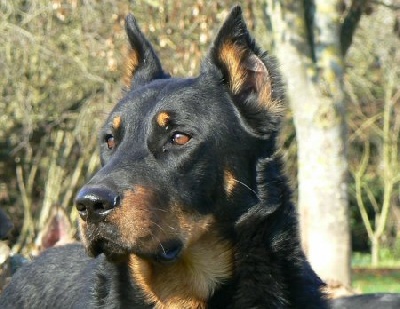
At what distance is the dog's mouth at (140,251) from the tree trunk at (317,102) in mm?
9020

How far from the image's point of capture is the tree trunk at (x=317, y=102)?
1439 cm

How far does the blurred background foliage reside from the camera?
703 inches

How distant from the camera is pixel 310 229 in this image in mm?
14820

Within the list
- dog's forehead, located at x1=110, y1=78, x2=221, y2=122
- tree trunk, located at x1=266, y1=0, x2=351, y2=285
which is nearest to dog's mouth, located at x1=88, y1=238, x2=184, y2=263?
dog's forehead, located at x1=110, y1=78, x2=221, y2=122

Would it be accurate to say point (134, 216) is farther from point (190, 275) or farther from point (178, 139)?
point (190, 275)

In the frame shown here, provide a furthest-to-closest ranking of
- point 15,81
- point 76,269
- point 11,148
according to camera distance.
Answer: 1. point 11,148
2. point 15,81
3. point 76,269

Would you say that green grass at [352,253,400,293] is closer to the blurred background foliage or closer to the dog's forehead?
the blurred background foliage

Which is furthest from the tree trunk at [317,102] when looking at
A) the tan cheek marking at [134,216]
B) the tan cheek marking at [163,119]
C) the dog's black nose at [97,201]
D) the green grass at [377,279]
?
the dog's black nose at [97,201]

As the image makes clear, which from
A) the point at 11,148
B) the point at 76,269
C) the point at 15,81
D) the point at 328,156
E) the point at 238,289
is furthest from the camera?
the point at 11,148

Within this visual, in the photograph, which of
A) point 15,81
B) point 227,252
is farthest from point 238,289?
point 15,81

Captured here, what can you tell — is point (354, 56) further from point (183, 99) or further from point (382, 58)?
point (183, 99)

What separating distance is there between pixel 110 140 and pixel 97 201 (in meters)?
0.86

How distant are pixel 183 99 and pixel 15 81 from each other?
16.2 m

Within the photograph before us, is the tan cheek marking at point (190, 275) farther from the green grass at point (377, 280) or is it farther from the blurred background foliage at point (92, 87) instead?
the green grass at point (377, 280)
